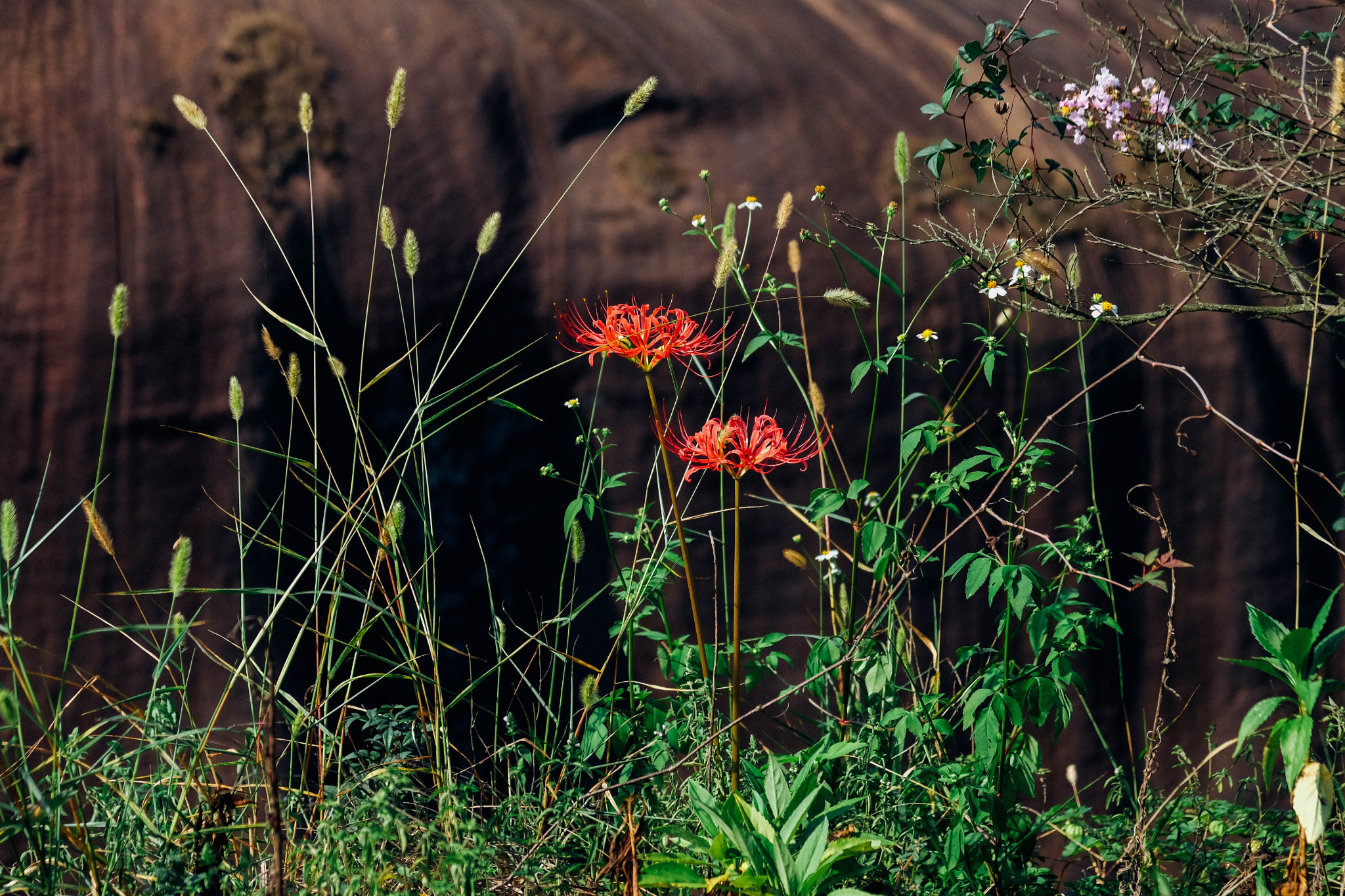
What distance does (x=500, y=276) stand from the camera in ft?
7.71

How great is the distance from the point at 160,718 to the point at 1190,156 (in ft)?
7.63

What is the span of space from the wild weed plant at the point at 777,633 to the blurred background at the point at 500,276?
46 millimetres

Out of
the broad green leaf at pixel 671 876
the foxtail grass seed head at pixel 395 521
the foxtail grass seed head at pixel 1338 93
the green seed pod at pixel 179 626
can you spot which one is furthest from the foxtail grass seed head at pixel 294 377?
the foxtail grass seed head at pixel 1338 93

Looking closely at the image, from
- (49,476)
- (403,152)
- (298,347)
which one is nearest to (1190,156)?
(403,152)

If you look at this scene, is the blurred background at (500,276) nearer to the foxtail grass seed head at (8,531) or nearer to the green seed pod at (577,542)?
the green seed pod at (577,542)

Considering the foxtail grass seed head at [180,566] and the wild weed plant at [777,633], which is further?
the wild weed plant at [777,633]

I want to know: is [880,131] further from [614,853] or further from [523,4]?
[614,853]

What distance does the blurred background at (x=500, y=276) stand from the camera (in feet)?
7.19

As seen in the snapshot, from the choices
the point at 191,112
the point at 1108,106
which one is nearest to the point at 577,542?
the point at 191,112

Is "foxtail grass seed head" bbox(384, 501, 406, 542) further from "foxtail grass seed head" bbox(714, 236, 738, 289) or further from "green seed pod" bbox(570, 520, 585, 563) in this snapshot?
"foxtail grass seed head" bbox(714, 236, 738, 289)

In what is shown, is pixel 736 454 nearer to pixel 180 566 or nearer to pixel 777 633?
pixel 777 633

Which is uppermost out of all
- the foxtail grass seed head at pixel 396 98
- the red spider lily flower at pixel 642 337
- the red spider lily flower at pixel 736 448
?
the foxtail grass seed head at pixel 396 98

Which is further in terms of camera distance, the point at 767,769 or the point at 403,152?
the point at 403,152

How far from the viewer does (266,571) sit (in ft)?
7.26
